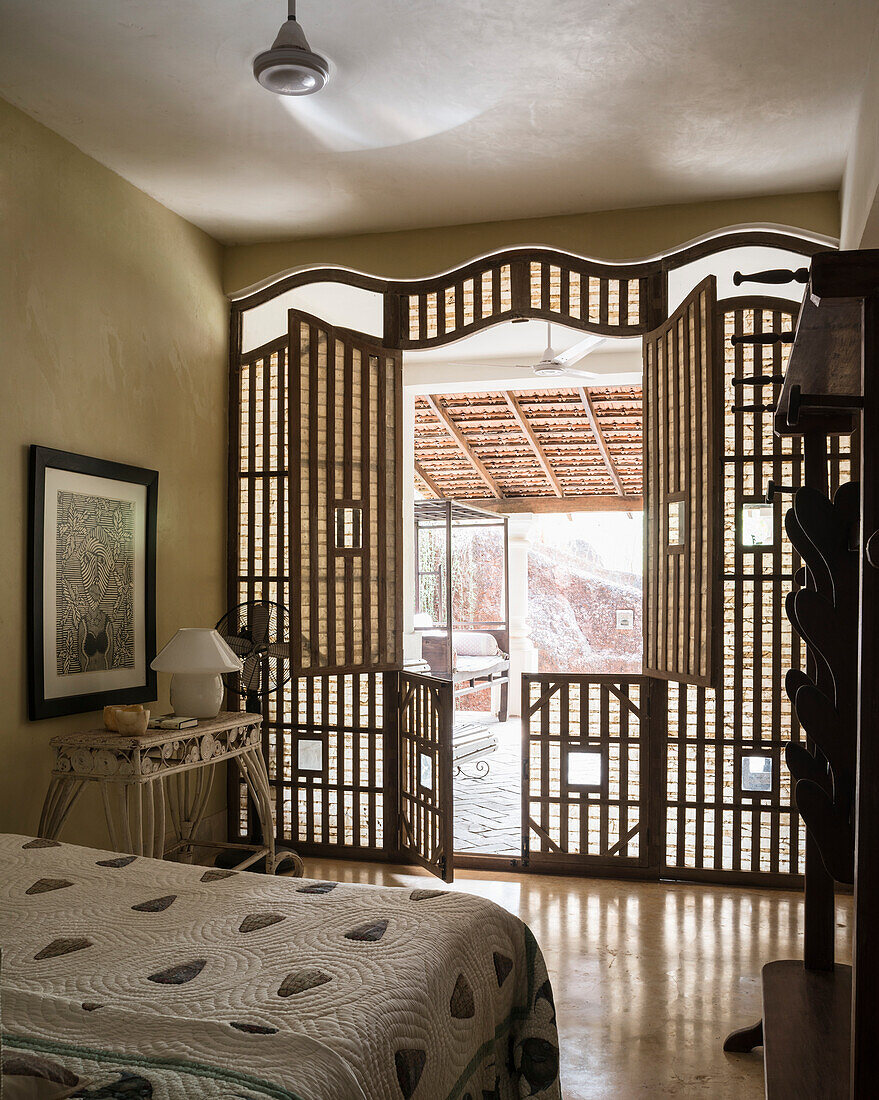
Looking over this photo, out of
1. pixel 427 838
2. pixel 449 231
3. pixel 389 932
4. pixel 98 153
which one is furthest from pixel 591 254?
pixel 389 932

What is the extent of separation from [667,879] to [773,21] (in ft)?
10.9

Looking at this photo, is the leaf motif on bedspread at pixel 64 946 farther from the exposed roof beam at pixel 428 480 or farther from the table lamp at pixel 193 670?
the exposed roof beam at pixel 428 480

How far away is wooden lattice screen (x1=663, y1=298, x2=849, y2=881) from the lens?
402 cm

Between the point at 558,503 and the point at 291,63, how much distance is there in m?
7.56

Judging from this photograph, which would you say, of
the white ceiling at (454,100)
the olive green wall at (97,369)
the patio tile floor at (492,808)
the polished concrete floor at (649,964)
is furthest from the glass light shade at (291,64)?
the patio tile floor at (492,808)

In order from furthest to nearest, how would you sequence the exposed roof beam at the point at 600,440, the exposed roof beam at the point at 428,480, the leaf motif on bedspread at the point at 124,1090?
1. the exposed roof beam at the point at 428,480
2. the exposed roof beam at the point at 600,440
3. the leaf motif on bedspread at the point at 124,1090

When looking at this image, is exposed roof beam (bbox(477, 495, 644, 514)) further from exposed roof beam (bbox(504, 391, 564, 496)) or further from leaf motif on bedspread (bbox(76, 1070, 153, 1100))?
leaf motif on bedspread (bbox(76, 1070, 153, 1100))

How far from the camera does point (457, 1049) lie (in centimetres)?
166

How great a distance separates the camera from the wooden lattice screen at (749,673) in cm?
402

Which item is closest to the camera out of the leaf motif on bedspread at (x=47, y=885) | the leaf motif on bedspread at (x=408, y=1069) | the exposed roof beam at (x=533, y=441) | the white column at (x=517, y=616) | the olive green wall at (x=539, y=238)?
the leaf motif on bedspread at (x=408, y=1069)

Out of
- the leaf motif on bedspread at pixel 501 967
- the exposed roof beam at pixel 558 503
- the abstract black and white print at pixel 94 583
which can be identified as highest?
the exposed roof beam at pixel 558 503

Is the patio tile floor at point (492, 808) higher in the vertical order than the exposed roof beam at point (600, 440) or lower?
lower

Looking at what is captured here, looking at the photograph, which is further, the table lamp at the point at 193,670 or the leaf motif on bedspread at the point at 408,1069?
the table lamp at the point at 193,670

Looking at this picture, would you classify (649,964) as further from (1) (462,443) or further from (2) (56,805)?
(1) (462,443)
